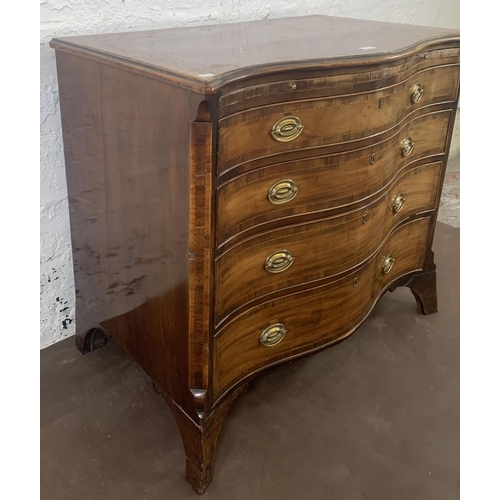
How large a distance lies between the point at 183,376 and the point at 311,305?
1.37 ft

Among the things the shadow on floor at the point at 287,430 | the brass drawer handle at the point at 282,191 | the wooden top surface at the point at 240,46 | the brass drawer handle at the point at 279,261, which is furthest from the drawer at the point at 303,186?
the shadow on floor at the point at 287,430

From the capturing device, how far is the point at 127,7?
1.64 meters

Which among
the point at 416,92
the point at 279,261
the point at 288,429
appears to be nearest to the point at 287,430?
the point at 288,429

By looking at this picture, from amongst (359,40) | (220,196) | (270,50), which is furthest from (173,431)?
(359,40)

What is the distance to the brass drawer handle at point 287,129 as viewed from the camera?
3.85 ft

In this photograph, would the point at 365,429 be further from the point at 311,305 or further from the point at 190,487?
Answer: the point at 190,487

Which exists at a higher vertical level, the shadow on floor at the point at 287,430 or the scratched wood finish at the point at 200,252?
the scratched wood finish at the point at 200,252

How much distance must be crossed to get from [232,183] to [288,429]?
2.74 ft

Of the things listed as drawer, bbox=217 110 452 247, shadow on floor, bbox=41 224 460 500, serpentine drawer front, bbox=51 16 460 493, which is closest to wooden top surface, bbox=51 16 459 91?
serpentine drawer front, bbox=51 16 460 493

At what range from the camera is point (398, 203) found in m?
1.74

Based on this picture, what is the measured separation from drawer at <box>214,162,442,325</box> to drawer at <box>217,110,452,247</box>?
47 mm

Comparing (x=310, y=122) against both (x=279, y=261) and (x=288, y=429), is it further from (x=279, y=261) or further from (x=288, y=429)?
(x=288, y=429)

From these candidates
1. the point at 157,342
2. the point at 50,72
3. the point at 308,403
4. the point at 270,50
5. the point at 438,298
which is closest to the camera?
the point at 270,50

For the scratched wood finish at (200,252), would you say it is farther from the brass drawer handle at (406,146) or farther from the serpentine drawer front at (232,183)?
the brass drawer handle at (406,146)
